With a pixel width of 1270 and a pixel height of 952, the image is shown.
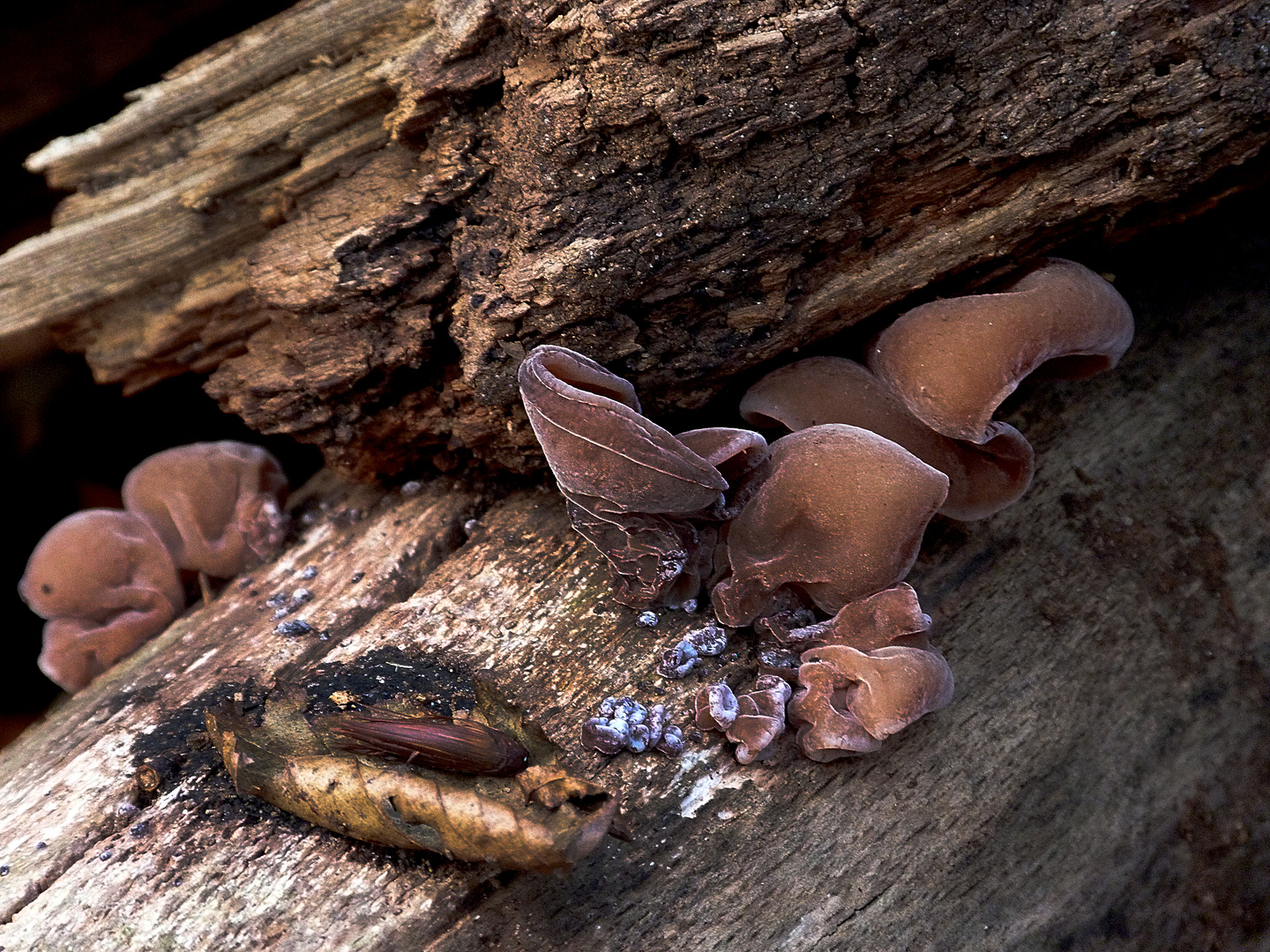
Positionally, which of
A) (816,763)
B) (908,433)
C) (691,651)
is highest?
(908,433)

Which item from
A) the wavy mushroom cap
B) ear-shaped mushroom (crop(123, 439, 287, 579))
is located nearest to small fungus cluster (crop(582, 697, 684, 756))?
the wavy mushroom cap

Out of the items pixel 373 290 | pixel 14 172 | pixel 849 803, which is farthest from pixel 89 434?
pixel 849 803

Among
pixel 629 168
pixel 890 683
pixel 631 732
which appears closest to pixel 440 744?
pixel 631 732

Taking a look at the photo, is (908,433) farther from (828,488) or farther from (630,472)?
(630,472)

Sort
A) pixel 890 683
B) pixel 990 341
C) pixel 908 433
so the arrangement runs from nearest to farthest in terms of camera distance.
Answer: pixel 890 683, pixel 990 341, pixel 908 433

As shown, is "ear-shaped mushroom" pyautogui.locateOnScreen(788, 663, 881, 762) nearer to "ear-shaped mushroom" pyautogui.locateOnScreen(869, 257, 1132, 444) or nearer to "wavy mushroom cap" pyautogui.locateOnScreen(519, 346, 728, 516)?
"wavy mushroom cap" pyautogui.locateOnScreen(519, 346, 728, 516)
